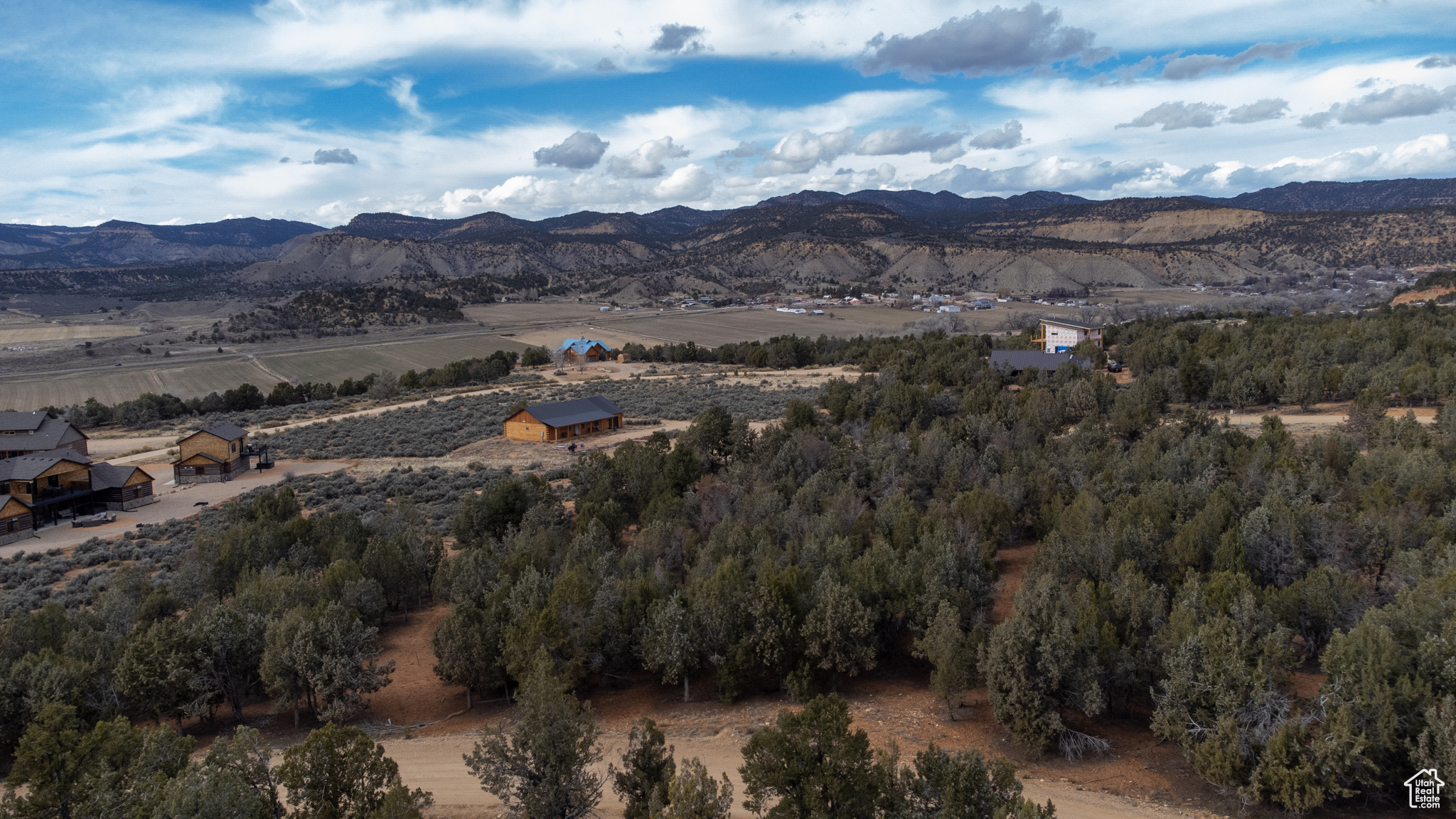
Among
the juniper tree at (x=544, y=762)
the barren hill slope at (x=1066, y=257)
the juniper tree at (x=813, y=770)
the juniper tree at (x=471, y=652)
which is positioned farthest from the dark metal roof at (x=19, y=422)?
the barren hill slope at (x=1066, y=257)

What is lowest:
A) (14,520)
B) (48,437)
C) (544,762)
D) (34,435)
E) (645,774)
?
(645,774)

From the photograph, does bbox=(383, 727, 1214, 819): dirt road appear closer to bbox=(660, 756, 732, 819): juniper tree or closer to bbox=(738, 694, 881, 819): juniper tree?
bbox=(738, 694, 881, 819): juniper tree

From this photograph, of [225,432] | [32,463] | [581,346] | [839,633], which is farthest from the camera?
[581,346]

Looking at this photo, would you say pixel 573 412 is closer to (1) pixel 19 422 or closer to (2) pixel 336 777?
(1) pixel 19 422

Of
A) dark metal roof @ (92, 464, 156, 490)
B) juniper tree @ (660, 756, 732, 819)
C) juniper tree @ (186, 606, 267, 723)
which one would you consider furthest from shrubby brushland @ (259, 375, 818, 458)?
juniper tree @ (660, 756, 732, 819)

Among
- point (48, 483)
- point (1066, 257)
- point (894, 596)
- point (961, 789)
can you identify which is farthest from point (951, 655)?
point (1066, 257)

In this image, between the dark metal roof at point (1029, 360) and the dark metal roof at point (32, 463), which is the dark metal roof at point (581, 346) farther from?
the dark metal roof at point (32, 463)

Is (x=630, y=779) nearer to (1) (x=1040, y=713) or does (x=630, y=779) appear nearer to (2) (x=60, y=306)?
(1) (x=1040, y=713)
